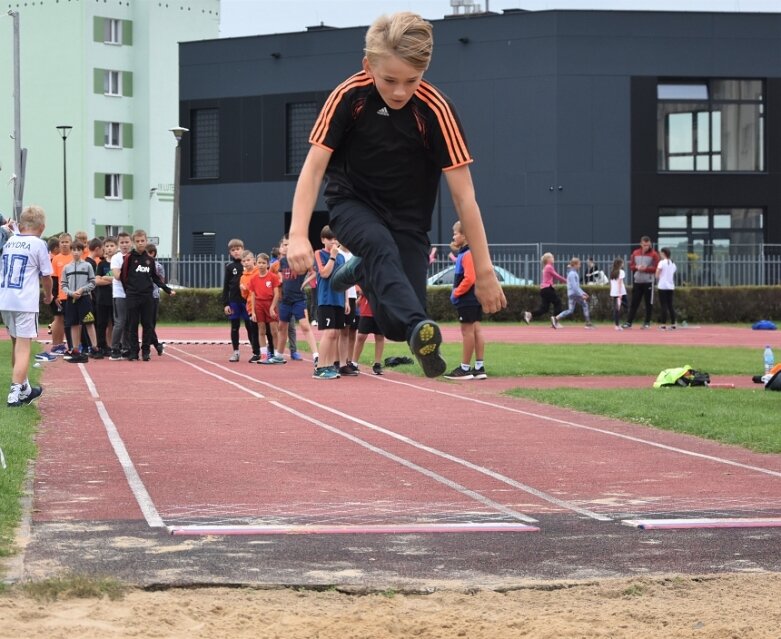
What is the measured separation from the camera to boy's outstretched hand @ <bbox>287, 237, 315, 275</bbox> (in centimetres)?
595

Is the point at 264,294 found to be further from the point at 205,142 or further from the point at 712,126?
the point at 205,142

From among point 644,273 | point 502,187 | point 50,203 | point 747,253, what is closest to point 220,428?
point 644,273

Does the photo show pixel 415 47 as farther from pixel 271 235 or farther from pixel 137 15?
pixel 137 15

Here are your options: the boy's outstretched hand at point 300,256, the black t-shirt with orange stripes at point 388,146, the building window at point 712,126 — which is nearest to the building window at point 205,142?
the building window at point 712,126

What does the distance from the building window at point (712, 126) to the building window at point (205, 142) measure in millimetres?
16273

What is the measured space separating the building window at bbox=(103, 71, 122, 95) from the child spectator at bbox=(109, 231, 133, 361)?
53.1m

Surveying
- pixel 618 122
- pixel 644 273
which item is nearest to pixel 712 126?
pixel 618 122

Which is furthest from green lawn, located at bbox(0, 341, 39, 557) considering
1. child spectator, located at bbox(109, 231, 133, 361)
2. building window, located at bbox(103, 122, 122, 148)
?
building window, located at bbox(103, 122, 122, 148)

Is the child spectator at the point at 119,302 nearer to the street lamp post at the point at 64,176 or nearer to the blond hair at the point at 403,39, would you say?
the blond hair at the point at 403,39

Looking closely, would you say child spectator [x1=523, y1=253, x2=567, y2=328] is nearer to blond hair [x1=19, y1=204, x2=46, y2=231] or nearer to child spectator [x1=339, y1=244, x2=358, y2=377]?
child spectator [x1=339, y1=244, x2=358, y2=377]

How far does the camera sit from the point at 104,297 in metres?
20.1

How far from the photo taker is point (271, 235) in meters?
48.8

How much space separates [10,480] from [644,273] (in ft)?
82.1

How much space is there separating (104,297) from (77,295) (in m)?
1.42
